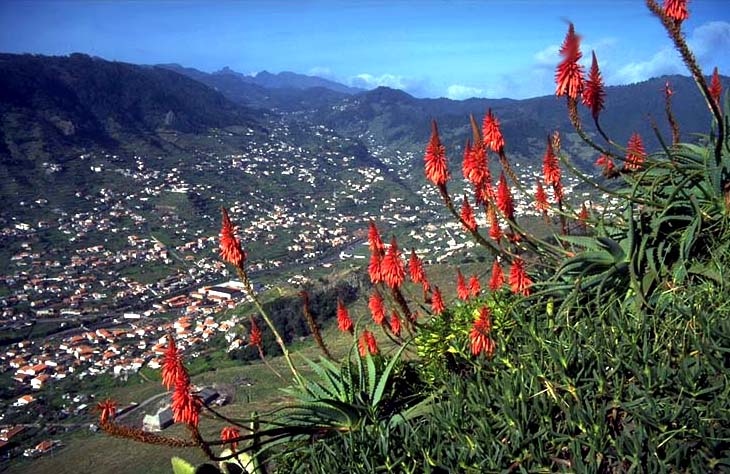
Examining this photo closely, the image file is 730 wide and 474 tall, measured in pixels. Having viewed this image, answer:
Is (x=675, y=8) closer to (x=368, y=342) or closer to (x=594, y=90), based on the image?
(x=594, y=90)

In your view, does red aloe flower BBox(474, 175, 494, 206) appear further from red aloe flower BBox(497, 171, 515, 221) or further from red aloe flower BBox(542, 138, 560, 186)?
red aloe flower BBox(542, 138, 560, 186)

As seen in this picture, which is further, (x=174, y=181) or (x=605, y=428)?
(x=174, y=181)

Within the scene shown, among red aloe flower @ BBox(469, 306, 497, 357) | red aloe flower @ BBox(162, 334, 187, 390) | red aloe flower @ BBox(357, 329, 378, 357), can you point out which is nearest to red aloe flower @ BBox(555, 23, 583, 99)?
red aloe flower @ BBox(469, 306, 497, 357)

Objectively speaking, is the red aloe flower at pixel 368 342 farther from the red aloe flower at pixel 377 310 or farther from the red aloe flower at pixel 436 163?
the red aloe flower at pixel 436 163

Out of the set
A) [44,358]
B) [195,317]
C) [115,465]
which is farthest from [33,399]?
[115,465]

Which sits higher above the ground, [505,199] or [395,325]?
[505,199]

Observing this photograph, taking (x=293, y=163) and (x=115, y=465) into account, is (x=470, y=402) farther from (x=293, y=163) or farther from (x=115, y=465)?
(x=293, y=163)

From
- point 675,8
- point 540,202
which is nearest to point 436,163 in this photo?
point 540,202
